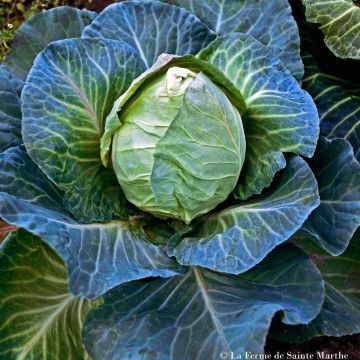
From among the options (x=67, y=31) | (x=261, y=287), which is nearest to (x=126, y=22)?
(x=67, y=31)

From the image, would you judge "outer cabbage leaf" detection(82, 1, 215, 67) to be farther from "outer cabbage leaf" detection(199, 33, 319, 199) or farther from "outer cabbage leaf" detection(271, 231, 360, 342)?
"outer cabbage leaf" detection(271, 231, 360, 342)

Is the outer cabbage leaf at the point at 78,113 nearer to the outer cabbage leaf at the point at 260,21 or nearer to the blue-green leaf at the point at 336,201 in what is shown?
the outer cabbage leaf at the point at 260,21

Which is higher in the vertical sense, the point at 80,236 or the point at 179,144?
the point at 179,144

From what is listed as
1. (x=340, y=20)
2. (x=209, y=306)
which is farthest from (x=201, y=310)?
(x=340, y=20)

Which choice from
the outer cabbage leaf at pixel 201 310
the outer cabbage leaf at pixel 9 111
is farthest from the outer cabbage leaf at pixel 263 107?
the outer cabbage leaf at pixel 9 111

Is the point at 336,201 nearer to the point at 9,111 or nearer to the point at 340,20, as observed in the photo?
the point at 340,20

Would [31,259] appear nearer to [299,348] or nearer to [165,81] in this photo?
[165,81]
